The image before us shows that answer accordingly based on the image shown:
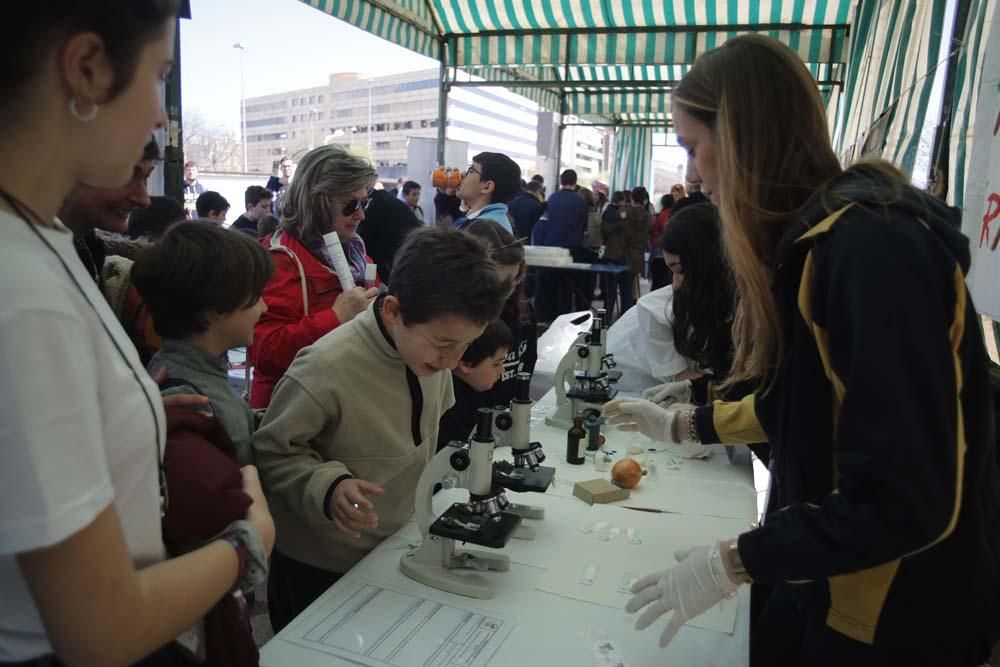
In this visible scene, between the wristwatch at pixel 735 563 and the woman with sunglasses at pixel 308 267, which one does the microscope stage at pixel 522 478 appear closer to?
the wristwatch at pixel 735 563

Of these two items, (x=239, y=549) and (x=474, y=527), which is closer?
(x=239, y=549)

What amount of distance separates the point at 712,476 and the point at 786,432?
101 cm

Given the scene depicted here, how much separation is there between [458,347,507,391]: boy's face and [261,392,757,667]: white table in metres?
0.21

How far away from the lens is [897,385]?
30.4 inches

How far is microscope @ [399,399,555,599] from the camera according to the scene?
126cm

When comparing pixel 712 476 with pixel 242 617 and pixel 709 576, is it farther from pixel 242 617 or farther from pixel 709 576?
pixel 242 617

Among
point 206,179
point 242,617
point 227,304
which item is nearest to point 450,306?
point 227,304

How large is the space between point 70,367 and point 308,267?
1657mm

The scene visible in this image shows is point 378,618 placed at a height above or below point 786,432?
below

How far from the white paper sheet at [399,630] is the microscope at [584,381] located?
43.1 inches

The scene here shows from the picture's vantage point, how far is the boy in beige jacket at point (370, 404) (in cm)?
139

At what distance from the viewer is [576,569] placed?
1.37 metres

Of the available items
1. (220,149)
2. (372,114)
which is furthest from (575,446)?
(372,114)

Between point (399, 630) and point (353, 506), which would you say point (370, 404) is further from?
point (399, 630)
